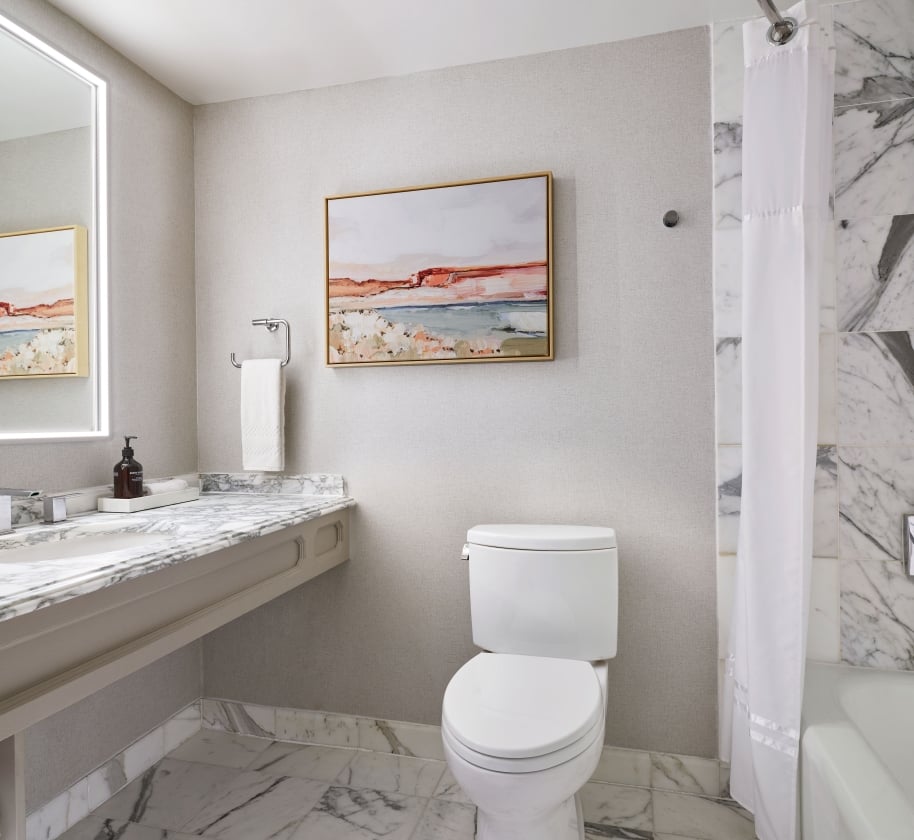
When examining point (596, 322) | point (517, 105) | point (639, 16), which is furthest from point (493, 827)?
point (639, 16)

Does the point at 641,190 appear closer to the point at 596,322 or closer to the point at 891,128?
the point at 596,322

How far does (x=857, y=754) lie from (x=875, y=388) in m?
0.95

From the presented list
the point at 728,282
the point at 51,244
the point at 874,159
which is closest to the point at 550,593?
the point at 728,282

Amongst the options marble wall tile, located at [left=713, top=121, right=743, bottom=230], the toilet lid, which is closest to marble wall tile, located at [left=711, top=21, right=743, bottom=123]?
marble wall tile, located at [left=713, top=121, right=743, bottom=230]

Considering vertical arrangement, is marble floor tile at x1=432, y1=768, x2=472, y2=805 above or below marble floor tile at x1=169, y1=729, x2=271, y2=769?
below

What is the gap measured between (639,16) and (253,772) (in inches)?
102

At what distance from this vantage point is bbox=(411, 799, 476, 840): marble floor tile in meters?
1.73

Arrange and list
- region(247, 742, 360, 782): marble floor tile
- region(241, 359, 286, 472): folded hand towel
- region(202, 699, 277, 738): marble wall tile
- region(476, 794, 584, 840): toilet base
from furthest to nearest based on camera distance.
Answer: region(202, 699, 277, 738): marble wall tile → region(241, 359, 286, 472): folded hand towel → region(247, 742, 360, 782): marble floor tile → region(476, 794, 584, 840): toilet base

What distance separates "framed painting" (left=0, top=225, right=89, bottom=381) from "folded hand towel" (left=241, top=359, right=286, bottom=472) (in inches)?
19.2

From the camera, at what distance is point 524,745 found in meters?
1.30

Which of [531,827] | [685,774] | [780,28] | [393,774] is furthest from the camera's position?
[393,774]

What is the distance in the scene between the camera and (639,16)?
1.83m

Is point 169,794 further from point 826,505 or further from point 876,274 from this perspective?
point 876,274

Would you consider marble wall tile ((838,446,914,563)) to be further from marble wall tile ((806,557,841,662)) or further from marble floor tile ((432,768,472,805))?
marble floor tile ((432,768,472,805))
